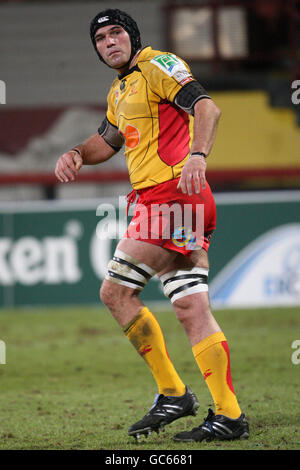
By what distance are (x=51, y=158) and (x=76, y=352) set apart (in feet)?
22.0

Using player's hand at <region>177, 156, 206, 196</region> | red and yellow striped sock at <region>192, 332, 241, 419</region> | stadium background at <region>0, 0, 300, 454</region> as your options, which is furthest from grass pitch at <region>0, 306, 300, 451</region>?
player's hand at <region>177, 156, 206, 196</region>

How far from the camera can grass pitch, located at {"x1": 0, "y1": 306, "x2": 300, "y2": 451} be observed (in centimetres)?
378

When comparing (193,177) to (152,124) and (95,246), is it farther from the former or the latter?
(95,246)

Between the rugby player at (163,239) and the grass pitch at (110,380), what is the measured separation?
0.19m

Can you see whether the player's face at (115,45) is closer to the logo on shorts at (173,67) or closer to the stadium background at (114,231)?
the logo on shorts at (173,67)

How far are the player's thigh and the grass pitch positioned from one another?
82cm

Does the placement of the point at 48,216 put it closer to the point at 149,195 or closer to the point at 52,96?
the point at 52,96

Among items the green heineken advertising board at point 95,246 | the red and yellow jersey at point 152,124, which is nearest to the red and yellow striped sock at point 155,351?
the red and yellow jersey at point 152,124

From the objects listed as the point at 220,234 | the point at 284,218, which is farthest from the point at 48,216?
the point at 284,218

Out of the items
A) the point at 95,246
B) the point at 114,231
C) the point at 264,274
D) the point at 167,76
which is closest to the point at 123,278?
the point at 167,76

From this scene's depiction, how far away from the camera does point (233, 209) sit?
9742 millimetres

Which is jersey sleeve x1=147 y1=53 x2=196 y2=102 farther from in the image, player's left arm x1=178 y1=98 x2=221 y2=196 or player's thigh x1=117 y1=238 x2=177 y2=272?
player's thigh x1=117 y1=238 x2=177 y2=272

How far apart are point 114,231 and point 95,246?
Result: 320mm

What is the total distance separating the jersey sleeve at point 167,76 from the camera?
3.62m
